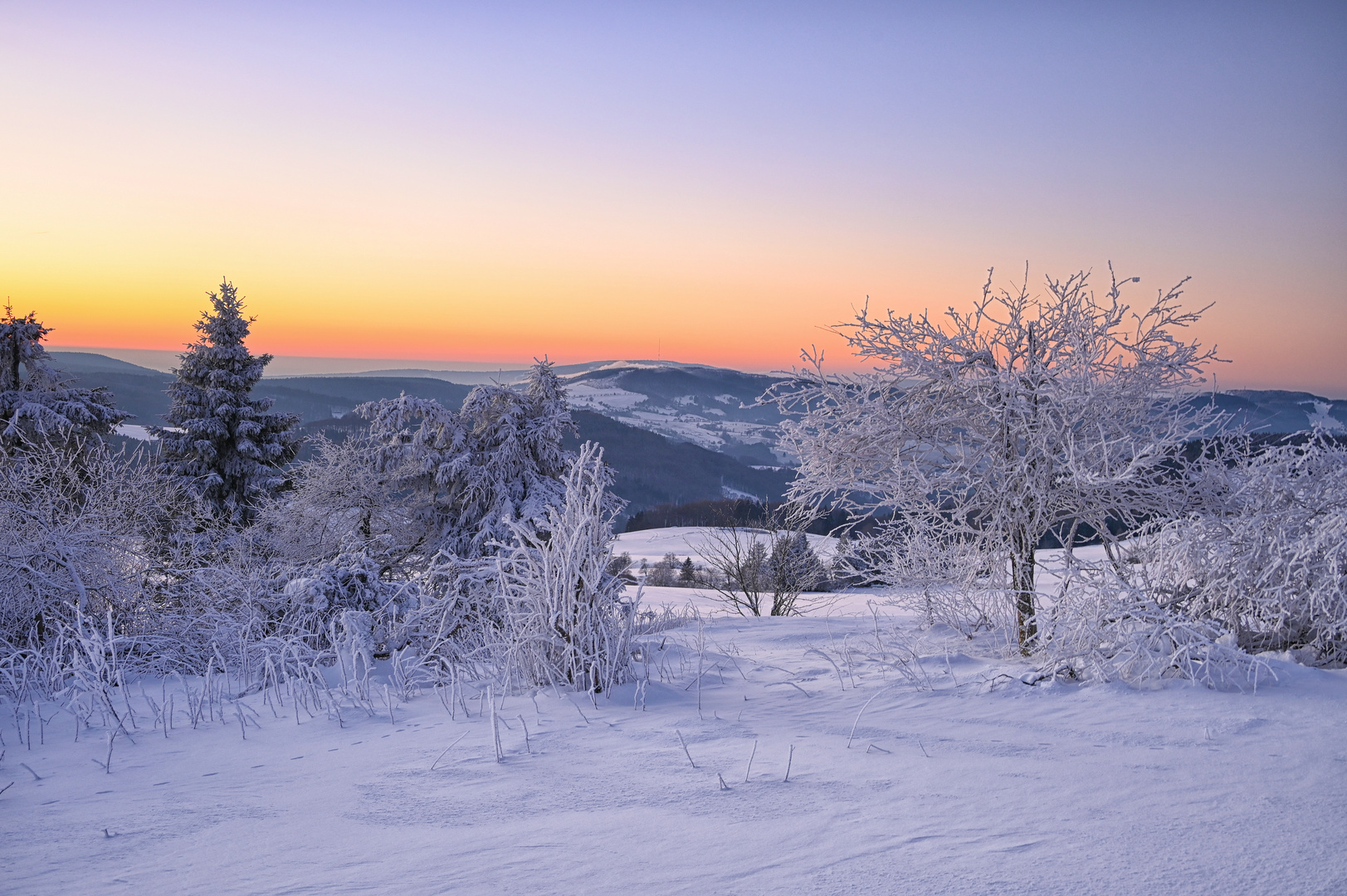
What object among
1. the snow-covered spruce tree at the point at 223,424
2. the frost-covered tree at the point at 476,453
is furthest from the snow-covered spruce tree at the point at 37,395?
the frost-covered tree at the point at 476,453

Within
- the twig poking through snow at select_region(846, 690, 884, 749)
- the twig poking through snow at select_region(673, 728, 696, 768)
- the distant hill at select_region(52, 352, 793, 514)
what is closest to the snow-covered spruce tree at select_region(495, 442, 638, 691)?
the twig poking through snow at select_region(673, 728, 696, 768)

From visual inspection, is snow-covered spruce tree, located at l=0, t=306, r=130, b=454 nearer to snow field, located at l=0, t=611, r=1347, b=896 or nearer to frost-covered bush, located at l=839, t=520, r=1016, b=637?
snow field, located at l=0, t=611, r=1347, b=896

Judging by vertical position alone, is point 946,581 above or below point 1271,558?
below

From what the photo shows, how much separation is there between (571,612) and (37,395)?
20121 mm

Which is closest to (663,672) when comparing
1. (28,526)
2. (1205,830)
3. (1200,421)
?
(1205,830)

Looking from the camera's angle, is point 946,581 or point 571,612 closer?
point 571,612

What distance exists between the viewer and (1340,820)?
2660 millimetres

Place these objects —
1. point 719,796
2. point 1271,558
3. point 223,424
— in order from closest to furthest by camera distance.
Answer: point 719,796 < point 1271,558 < point 223,424

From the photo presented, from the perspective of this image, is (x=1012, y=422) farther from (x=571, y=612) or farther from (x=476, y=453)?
(x=476, y=453)

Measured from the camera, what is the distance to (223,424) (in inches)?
828

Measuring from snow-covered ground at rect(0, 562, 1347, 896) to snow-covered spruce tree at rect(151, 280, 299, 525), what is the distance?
59.8 ft

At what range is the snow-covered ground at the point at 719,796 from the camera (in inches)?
93.1

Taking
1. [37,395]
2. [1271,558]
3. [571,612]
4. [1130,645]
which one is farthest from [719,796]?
[37,395]

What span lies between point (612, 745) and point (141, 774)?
2145mm
